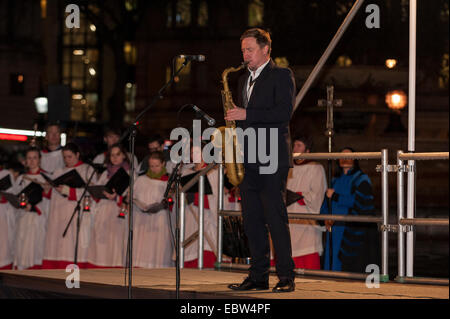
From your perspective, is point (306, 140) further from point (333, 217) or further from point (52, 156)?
point (52, 156)

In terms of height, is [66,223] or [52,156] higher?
[52,156]

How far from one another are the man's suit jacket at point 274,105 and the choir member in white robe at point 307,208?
3.68m

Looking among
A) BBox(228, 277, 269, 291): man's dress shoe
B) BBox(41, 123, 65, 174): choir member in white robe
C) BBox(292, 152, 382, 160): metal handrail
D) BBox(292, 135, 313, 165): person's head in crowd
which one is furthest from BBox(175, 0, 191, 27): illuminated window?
BBox(228, 277, 269, 291): man's dress shoe

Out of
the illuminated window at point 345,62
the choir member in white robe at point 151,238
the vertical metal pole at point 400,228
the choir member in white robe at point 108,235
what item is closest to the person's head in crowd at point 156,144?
the choir member in white robe at point 151,238

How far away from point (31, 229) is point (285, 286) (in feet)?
20.3

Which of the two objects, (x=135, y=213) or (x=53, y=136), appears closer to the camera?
(x=135, y=213)

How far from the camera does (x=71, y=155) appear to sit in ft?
37.6

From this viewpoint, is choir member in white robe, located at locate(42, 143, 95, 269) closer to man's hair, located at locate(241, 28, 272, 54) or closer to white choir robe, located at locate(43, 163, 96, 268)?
white choir robe, located at locate(43, 163, 96, 268)

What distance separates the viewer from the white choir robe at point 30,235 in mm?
11898

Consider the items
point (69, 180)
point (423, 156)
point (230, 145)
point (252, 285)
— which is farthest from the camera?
point (69, 180)

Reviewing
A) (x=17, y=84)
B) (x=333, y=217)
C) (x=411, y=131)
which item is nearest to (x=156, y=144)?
(x=333, y=217)

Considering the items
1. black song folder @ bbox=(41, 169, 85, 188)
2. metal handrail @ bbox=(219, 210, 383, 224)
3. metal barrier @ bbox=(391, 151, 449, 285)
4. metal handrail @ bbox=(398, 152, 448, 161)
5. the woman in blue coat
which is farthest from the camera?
black song folder @ bbox=(41, 169, 85, 188)

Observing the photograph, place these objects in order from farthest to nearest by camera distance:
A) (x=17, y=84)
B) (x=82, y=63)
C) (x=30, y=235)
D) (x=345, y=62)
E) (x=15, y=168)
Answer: (x=82, y=63) < (x=17, y=84) < (x=345, y=62) < (x=15, y=168) < (x=30, y=235)

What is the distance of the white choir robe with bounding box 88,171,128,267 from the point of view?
11.5 m
